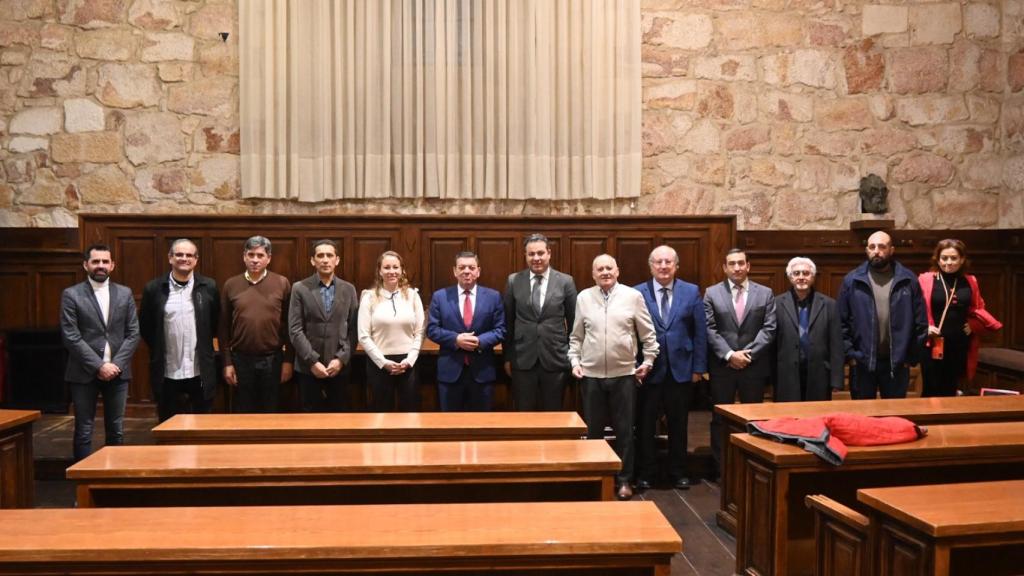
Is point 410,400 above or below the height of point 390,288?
below

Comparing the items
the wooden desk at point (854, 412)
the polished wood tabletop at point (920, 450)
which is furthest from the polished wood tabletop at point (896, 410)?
the polished wood tabletop at point (920, 450)

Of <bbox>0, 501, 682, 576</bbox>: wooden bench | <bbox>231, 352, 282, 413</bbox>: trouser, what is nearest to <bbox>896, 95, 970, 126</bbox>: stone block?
<bbox>231, 352, 282, 413</bbox>: trouser

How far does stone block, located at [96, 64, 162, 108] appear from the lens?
7.38 metres

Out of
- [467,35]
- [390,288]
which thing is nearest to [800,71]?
Answer: [467,35]

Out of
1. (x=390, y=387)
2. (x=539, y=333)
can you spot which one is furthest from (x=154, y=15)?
(x=539, y=333)

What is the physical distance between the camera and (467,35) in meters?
7.56

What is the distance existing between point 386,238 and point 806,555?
4.61 metres

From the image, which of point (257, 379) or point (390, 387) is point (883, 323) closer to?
point (390, 387)

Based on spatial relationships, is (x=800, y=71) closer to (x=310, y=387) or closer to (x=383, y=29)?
(x=383, y=29)

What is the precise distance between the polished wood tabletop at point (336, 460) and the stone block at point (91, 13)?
5210 millimetres

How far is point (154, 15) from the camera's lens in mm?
7391

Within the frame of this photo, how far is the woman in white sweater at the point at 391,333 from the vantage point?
209 inches

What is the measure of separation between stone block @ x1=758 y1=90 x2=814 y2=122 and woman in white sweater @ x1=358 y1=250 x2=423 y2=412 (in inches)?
160

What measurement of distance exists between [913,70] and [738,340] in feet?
13.4
